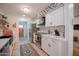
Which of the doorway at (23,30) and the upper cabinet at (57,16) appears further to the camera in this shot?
the upper cabinet at (57,16)

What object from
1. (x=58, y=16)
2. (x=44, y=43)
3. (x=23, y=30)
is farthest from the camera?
(x=44, y=43)

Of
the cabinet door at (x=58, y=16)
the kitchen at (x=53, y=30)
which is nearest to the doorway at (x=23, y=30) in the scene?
the kitchen at (x=53, y=30)

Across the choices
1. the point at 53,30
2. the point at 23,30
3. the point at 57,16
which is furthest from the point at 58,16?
the point at 23,30

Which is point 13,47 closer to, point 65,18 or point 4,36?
point 4,36

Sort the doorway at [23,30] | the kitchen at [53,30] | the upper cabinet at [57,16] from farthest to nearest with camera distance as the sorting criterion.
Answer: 1. the upper cabinet at [57,16]
2. the doorway at [23,30]
3. the kitchen at [53,30]

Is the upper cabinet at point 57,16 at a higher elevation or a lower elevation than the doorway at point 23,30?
higher

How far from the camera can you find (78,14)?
7.13ft

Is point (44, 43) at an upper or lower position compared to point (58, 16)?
lower

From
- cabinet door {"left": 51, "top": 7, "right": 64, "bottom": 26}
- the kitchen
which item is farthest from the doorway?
cabinet door {"left": 51, "top": 7, "right": 64, "bottom": 26}

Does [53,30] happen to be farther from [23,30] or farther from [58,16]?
[23,30]

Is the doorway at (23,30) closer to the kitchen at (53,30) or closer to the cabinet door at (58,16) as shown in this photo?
the kitchen at (53,30)

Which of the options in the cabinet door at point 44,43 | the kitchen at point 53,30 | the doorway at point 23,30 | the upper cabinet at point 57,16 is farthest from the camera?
the cabinet door at point 44,43

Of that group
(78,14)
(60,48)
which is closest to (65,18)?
(78,14)

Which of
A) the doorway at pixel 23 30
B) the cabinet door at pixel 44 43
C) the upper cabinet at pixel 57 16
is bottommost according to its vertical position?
the cabinet door at pixel 44 43
